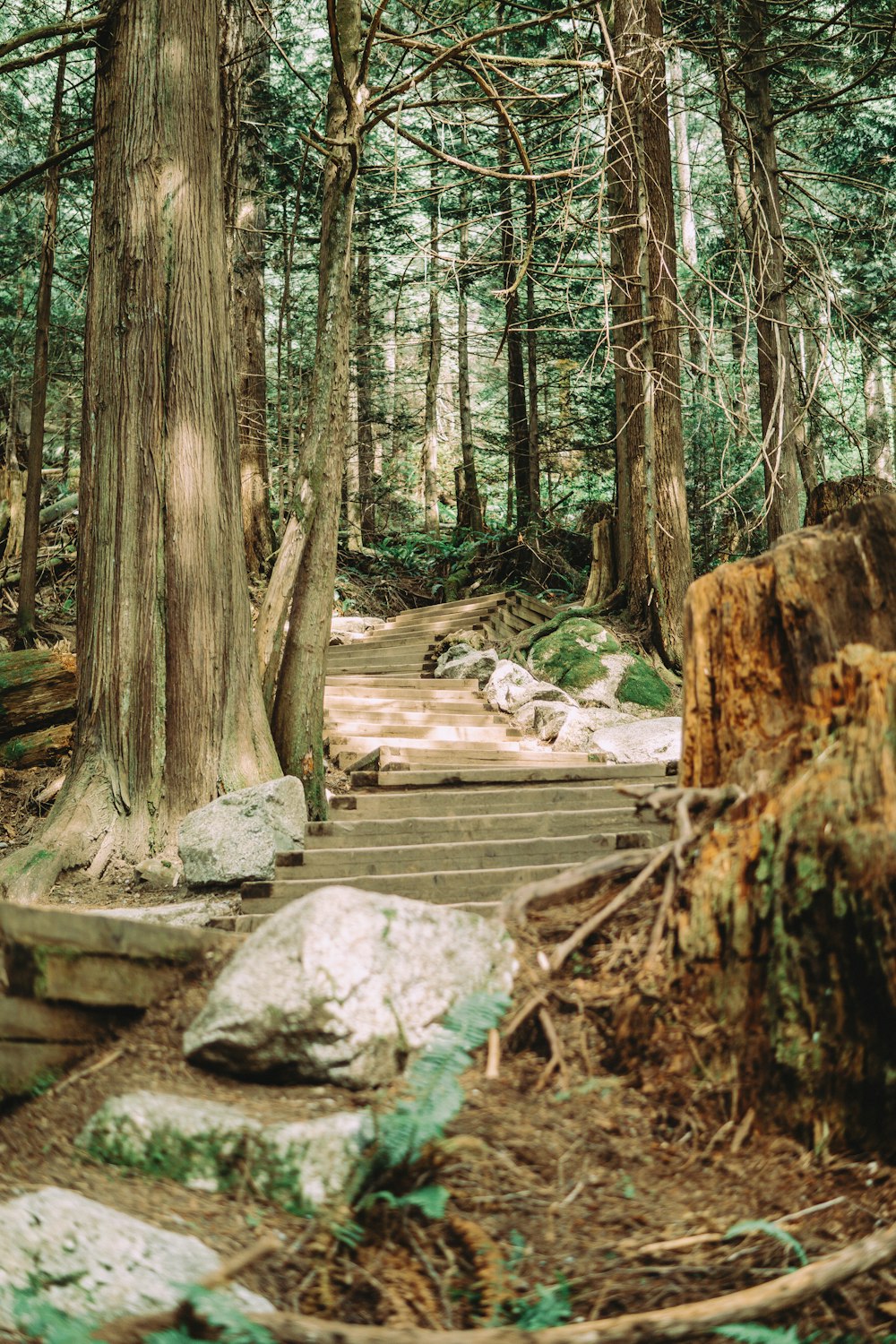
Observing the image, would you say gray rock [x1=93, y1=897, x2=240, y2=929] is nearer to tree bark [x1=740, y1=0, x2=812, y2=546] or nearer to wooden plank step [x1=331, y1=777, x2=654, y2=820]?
wooden plank step [x1=331, y1=777, x2=654, y2=820]

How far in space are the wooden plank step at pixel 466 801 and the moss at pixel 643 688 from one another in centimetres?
590

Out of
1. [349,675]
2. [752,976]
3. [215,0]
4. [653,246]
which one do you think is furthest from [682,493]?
[752,976]

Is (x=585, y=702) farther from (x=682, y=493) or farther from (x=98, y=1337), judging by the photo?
(x=98, y=1337)

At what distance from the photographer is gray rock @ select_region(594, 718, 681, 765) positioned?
31.6ft

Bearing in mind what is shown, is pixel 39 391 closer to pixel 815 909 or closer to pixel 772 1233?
pixel 815 909

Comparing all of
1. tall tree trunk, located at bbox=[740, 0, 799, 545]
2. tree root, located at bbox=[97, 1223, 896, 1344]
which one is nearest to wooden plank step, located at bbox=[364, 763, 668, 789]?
tree root, located at bbox=[97, 1223, 896, 1344]

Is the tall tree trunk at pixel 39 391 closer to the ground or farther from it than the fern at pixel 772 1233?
farther from it

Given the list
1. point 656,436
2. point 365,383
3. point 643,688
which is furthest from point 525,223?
point 365,383

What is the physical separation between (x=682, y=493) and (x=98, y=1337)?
1250 cm

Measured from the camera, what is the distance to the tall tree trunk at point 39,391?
10.9 m

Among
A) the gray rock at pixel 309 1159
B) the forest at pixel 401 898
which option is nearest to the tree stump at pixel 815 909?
the forest at pixel 401 898

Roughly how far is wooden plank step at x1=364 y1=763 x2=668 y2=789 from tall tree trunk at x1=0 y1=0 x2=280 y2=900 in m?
1.19

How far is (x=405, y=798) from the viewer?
6000 millimetres

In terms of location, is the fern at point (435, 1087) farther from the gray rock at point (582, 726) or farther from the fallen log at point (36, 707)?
the fallen log at point (36, 707)
